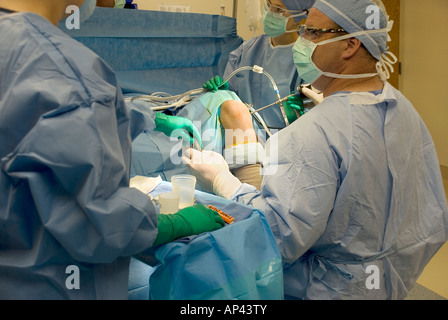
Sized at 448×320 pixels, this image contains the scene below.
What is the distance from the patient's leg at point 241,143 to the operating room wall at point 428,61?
8.11 feet

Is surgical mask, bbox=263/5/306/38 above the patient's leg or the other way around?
above

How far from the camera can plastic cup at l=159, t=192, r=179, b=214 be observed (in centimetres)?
133

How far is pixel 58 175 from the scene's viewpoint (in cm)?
90

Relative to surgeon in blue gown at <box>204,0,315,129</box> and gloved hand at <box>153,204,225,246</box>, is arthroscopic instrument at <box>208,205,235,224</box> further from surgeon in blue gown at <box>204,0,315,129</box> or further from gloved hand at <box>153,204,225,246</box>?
surgeon in blue gown at <box>204,0,315,129</box>

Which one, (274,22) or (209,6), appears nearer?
(274,22)

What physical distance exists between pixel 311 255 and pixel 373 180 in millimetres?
331

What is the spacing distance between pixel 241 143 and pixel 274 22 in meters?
0.87

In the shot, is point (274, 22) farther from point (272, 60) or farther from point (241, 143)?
point (241, 143)

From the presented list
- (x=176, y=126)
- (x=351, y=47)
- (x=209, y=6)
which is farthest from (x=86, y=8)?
(x=209, y=6)

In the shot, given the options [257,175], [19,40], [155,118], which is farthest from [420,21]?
[19,40]

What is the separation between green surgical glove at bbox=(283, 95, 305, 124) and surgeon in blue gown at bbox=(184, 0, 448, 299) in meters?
0.63

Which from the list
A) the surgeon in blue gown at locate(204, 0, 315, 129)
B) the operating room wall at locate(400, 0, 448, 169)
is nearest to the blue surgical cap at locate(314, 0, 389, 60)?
the surgeon in blue gown at locate(204, 0, 315, 129)

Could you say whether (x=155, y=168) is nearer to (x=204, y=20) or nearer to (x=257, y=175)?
(x=257, y=175)

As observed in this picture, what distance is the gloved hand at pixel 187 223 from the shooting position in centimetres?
114
